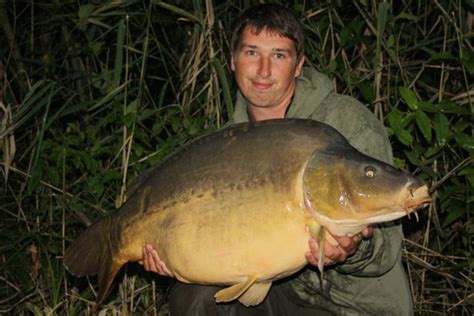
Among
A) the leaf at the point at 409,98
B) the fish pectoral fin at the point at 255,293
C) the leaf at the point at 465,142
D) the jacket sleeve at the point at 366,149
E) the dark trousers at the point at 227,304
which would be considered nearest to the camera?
the fish pectoral fin at the point at 255,293

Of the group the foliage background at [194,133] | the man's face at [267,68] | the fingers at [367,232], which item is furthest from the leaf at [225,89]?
the fingers at [367,232]

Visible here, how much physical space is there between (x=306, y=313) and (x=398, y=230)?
1.55 ft

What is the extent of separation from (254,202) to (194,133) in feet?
4.12

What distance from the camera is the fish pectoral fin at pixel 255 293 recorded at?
243 centimetres

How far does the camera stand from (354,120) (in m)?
2.69

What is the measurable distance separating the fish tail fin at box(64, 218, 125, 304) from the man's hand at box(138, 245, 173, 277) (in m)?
0.10

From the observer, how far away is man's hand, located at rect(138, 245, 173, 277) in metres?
2.51

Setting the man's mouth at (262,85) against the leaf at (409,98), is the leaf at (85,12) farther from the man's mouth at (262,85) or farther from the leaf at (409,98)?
the leaf at (409,98)

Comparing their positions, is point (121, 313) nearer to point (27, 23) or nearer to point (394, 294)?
point (394, 294)

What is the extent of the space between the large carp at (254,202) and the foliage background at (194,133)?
886 millimetres

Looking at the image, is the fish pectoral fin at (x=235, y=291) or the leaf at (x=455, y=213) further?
the leaf at (x=455, y=213)

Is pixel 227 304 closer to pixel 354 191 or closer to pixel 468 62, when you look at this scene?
pixel 354 191

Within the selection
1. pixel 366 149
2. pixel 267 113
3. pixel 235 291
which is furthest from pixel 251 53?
pixel 235 291

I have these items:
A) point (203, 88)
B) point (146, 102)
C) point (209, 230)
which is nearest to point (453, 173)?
point (203, 88)
